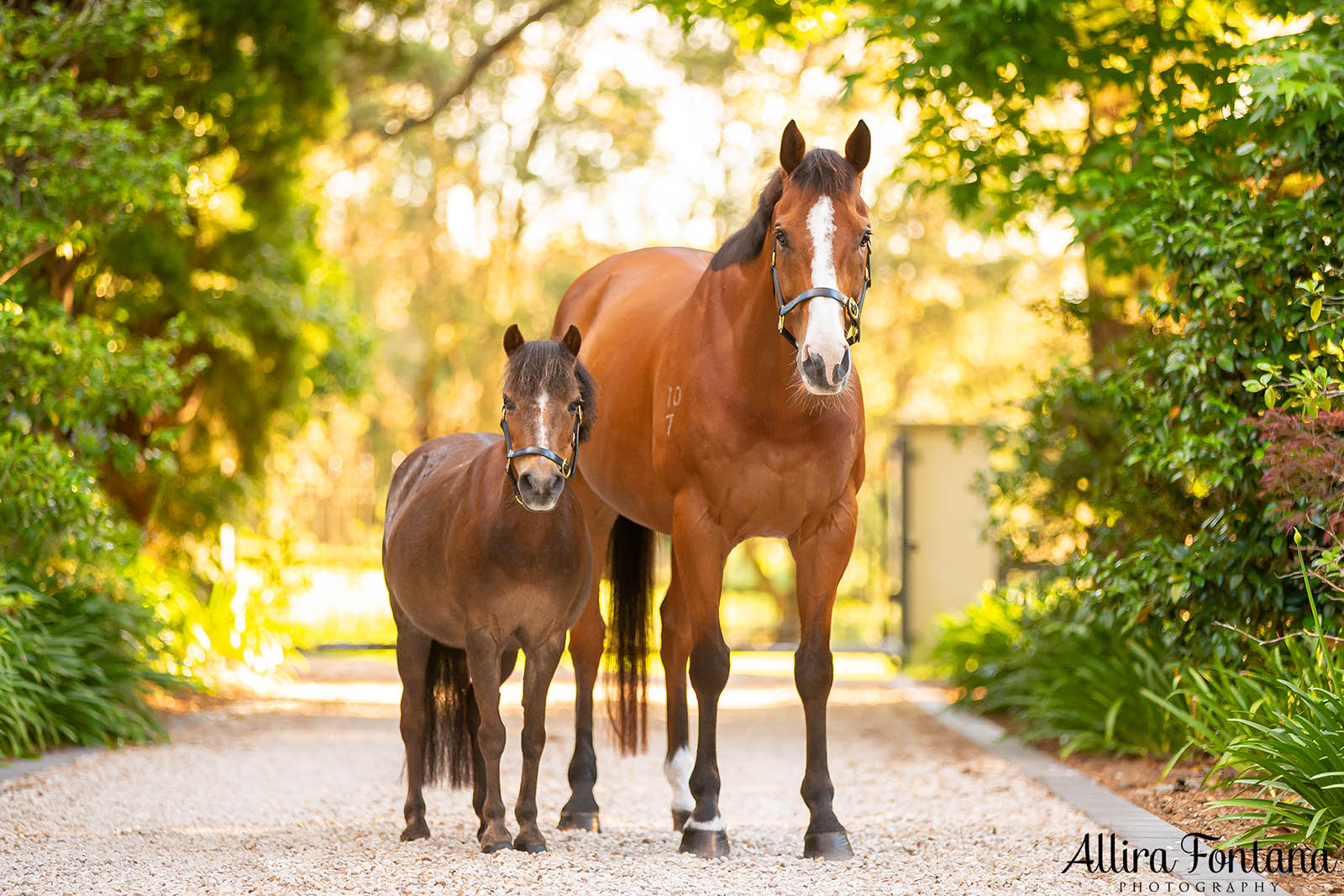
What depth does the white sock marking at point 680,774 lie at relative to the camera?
5473 millimetres

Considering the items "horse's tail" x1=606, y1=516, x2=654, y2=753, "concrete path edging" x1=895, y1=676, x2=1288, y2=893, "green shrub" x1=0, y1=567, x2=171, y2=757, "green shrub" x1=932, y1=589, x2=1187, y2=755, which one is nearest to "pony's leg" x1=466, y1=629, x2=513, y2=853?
"horse's tail" x1=606, y1=516, x2=654, y2=753

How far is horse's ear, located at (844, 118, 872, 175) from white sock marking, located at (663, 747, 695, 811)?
98.3 inches

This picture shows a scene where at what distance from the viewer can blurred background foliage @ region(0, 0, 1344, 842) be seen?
603 cm

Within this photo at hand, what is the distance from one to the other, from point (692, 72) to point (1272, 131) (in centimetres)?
1231

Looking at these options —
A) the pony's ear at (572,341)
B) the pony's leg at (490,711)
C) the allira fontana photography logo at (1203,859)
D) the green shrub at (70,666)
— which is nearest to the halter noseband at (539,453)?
the pony's ear at (572,341)

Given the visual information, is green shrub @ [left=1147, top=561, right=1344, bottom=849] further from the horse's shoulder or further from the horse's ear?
the horse's shoulder

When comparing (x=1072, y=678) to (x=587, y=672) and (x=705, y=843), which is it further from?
(x=705, y=843)

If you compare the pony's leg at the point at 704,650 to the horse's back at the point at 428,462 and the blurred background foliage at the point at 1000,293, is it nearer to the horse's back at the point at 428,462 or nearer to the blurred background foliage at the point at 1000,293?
the horse's back at the point at 428,462

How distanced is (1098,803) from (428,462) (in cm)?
341

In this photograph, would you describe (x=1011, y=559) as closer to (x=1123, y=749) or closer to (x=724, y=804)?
(x=1123, y=749)

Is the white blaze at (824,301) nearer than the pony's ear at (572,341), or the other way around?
the white blaze at (824,301)

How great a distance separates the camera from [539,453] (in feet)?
14.3

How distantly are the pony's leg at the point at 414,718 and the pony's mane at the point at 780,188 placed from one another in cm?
190

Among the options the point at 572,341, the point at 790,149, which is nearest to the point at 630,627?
the point at 572,341
